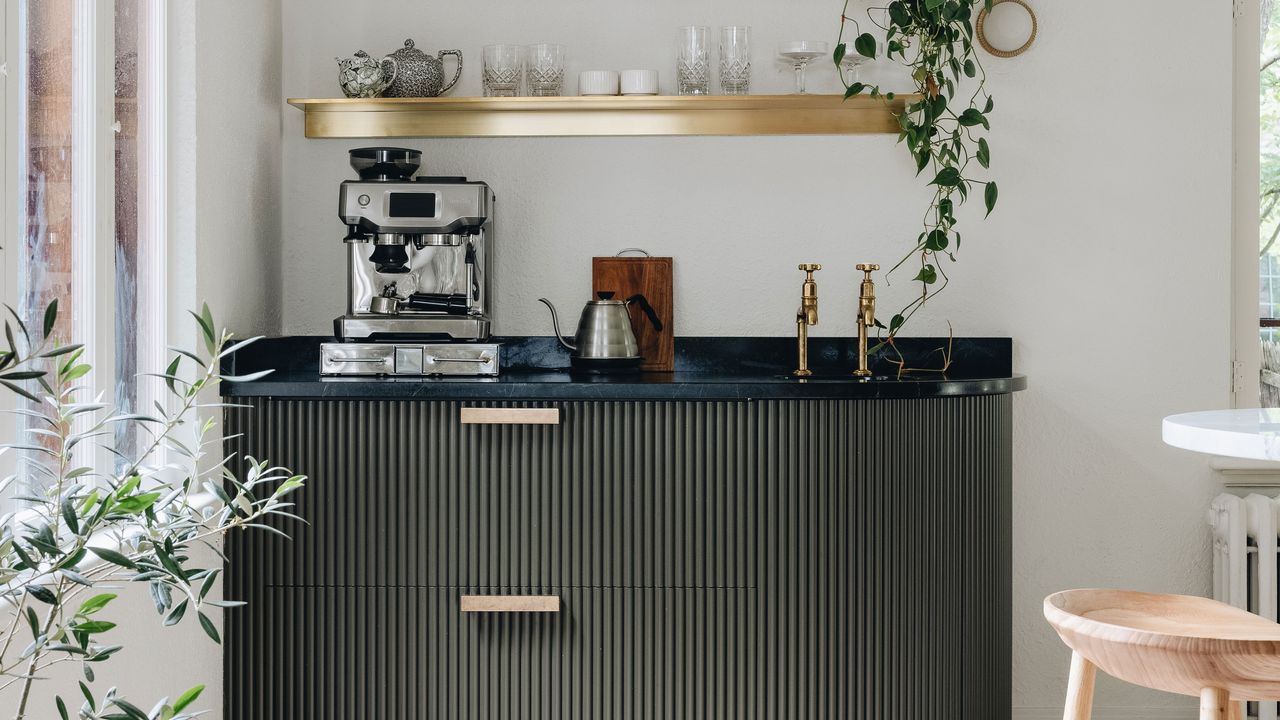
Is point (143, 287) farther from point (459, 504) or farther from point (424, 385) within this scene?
point (459, 504)

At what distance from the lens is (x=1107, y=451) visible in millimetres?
2672

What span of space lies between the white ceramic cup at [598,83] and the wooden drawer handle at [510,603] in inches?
48.6

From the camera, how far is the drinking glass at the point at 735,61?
258cm

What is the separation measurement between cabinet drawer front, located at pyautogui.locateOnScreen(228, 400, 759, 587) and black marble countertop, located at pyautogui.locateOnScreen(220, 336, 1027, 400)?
34mm

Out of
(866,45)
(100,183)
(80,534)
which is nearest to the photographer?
(80,534)

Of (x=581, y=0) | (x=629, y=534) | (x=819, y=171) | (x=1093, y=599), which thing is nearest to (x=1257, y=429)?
(x=1093, y=599)

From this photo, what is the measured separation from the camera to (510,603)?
2131 millimetres

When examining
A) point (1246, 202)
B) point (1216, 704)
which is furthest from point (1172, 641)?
point (1246, 202)

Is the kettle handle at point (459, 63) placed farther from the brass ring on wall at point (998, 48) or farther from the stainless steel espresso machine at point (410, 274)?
the brass ring on wall at point (998, 48)

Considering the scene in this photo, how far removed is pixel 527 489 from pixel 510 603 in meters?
0.24

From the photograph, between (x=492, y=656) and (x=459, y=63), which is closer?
(x=492, y=656)

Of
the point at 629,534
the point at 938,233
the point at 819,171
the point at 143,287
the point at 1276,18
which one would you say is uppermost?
the point at 1276,18

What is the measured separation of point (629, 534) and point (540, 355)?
0.70 metres

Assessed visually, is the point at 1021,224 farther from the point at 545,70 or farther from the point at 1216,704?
the point at 1216,704
